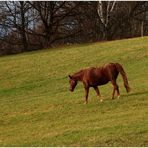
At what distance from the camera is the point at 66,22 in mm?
57531

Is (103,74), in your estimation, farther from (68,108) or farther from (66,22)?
(66,22)

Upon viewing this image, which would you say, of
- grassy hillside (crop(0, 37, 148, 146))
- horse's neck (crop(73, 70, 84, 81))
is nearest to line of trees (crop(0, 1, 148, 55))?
grassy hillside (crop(0, 37, 148, 146))

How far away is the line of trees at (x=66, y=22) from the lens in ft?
180

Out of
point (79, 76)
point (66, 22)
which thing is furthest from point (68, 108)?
point (66, 22)

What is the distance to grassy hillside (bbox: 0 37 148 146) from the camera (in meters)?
12.4

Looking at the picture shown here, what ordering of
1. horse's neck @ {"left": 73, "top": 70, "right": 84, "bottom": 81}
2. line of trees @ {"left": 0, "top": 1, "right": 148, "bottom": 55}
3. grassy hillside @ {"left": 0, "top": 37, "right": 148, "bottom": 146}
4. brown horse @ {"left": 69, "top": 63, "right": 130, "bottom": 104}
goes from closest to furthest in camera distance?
1. grassy hillside @ {"left": 0, "top": 37, "right": 148, "bottom": 146}
2. brown horse @ {"left": 69, "top": 63, "right": 130, "bottom": 104}
3. horse's neck @ {"left": 73, "top": 70, "right": 84, "bottom": 81}
4. line of trees @ {"left": 0, "top": 1, "right": 148, "bottom": 55}

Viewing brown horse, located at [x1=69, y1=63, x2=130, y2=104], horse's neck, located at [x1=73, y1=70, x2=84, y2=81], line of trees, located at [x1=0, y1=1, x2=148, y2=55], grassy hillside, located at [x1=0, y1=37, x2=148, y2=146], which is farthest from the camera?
line of trees, located at [x1=0, y1=1, x2=148, y2=55]

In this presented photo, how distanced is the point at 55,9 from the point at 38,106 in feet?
127

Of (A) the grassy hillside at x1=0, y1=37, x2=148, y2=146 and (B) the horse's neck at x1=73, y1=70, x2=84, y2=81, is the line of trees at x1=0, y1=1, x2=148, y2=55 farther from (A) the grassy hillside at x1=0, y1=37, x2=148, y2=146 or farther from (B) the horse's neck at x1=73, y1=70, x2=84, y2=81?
(B) the horse's neck at x1=73, y1=70, x2=84, y2=81

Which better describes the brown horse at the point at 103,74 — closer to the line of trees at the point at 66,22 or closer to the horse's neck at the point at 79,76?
the horse's neck at the point at 79,76

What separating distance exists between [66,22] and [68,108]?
134 feet

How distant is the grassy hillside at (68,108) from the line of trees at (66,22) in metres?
21.7

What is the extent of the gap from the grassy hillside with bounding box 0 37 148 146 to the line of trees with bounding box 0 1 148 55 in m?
21.7

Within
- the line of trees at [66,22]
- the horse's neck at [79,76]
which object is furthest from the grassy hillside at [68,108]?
the line of trees at [66,22]
